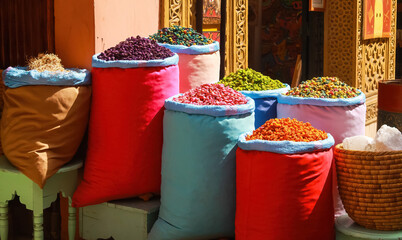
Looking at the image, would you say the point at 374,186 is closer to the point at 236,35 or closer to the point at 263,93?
the point at 263,93

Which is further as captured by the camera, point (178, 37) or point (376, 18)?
point (376, 18)

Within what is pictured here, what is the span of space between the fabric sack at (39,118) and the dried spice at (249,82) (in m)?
0.98

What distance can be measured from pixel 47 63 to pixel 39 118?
1.25ft

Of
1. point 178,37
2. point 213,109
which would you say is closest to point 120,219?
point 213,109

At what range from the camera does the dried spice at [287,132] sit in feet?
9.55

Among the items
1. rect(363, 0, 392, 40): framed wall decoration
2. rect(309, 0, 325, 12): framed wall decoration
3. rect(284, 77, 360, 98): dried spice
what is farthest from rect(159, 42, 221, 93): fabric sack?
rect(363, 0, 392, 40): framed wall decoration

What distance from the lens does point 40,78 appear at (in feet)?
10.6

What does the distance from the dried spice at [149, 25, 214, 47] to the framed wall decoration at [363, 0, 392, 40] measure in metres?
4.06

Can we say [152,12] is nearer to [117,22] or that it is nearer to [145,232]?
[117,22]

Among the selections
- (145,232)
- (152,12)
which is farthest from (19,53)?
(145,232)

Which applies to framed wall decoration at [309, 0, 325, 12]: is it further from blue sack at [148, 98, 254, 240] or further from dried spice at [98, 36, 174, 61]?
blue sack at [148, 98, 254, 240]

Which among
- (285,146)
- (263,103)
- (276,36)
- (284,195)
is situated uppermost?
(276,36)

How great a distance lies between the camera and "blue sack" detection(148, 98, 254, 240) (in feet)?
10.2

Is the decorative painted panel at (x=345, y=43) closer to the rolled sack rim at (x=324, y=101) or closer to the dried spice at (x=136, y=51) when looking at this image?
the rolled sack rim at (x=324, y=101)
